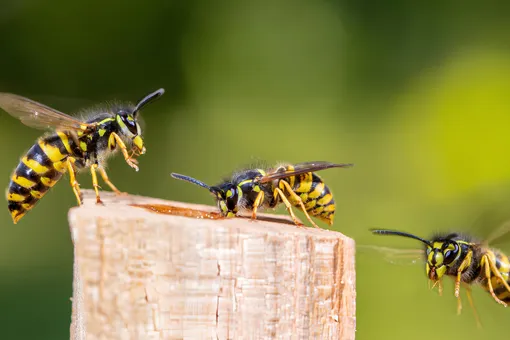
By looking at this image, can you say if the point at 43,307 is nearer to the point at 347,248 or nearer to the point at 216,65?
the point at 216,65

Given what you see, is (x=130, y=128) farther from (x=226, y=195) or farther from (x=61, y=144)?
(x=226, y=195)

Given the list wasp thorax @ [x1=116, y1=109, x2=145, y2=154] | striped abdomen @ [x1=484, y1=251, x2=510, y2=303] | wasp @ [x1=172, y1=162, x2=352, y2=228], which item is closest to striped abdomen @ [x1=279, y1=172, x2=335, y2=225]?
wasp @ [x1=172, y1=162, x2=352, y2=228]

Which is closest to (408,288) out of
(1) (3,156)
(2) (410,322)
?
(2) (410,322)

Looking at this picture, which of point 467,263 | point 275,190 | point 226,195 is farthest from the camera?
point 467,263

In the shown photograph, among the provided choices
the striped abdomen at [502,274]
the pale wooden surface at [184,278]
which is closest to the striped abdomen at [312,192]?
the striped abdomen at [502,274]

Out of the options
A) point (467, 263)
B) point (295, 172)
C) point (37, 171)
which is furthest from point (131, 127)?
point (467, 263)

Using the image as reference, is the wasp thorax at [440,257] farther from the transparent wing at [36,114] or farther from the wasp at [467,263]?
the transparent wing at [36,114]
